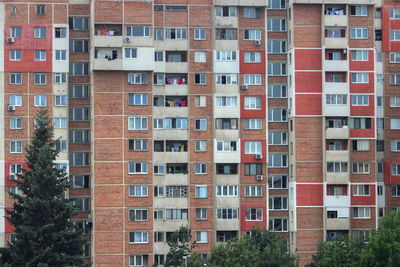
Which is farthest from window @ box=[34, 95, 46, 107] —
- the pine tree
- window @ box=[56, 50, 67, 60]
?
Answer: the pine tree

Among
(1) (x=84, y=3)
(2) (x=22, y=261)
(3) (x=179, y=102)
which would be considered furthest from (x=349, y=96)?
(2) (x=22, y=261)

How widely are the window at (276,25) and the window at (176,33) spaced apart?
28.2 feet

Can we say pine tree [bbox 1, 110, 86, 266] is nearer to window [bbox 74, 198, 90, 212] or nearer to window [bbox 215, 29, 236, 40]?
window [bbox 74, 198, 90, 212]

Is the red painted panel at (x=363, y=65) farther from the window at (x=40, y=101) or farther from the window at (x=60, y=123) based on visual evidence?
the window at (x=40, y=101)

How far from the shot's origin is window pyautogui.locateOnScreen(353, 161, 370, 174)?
125m

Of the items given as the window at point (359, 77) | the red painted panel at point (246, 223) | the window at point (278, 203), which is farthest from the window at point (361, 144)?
the red painted panel at point (246, 223)

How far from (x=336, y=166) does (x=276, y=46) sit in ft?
41.7

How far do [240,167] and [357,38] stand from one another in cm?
1646

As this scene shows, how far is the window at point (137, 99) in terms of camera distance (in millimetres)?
121500

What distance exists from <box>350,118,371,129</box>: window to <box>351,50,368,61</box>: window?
18.5 feet

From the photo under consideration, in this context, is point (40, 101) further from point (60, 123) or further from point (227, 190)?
point (227, 190)

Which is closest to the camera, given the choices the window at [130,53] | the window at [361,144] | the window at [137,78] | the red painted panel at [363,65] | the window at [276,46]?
the window at [130,53]

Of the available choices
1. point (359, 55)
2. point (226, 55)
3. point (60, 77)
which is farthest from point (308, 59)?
point (60, 77)

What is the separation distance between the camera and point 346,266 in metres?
113
